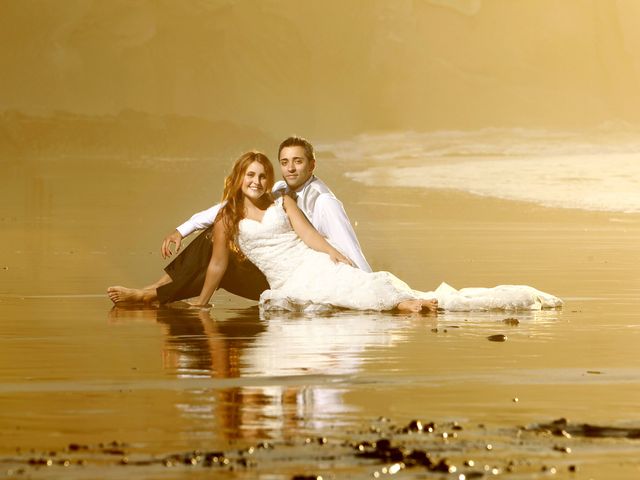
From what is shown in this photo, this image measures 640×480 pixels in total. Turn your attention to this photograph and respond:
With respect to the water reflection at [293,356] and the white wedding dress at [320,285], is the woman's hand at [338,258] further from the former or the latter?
the water reflection at [293,356]

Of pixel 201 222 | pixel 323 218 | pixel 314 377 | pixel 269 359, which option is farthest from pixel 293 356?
pixel 201 222

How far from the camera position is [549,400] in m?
8.41

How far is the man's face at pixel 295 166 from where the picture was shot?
13.6m

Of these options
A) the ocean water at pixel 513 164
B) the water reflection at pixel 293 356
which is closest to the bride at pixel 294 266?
the water reflection at pixel 293 356

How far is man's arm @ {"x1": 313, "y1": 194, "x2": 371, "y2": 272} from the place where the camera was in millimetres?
13672

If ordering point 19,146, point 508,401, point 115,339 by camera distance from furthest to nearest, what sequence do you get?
1. point 19,146
2. point 115,339
3. point 508,401

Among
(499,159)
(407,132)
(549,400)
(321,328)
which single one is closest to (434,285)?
(321,328)

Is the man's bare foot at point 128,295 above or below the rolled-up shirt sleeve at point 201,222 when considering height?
below

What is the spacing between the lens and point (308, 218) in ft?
45.3

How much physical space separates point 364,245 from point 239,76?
50.3m

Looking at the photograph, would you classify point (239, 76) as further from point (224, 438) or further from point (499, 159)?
point (224, 438)

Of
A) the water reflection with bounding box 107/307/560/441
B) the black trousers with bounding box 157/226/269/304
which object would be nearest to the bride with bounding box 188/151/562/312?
the black trousers with bounding box 157/226/269/304

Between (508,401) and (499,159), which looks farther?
(499,159)

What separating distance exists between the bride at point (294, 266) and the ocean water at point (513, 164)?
55.4 ft
